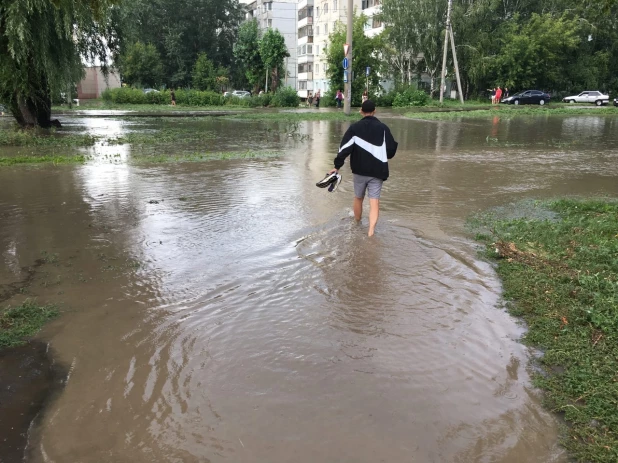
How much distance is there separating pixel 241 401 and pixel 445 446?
130cm

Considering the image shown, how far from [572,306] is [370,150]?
322cm

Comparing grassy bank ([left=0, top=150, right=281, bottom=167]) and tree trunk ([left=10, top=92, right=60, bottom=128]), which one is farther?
tree trunk ([left=10, top=92, right=60, bottom=128])

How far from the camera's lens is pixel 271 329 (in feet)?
14.9

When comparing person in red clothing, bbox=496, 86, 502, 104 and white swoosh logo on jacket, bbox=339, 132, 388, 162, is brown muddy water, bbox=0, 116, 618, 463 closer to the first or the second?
white swoosh logo on jacket, bbox=339, 132, 388, 162

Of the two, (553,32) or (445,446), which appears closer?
(445,446)

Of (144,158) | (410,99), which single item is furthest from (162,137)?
(410,99)

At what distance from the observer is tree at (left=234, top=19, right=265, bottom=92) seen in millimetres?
61125

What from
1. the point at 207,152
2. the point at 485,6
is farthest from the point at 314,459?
the point at 485,6

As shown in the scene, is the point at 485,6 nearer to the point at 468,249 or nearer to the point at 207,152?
the point at 207,152

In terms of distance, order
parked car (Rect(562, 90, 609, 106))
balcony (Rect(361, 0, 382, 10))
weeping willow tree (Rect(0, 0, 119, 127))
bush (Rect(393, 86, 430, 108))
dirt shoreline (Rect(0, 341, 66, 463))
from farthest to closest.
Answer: balcony (Rect(361, 0, 382, 10)), parked car (Rect(562, 90, 609, 106)), bush (Rect(393, 86, 430, 108)), weeping willow tree (Rect(0, 0, 119, 127)), dirt shoreline (Rect(0, 341, 66, 463))

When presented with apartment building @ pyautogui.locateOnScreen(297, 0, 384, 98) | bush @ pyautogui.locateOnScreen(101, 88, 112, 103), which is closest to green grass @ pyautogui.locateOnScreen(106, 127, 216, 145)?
bush @ pyautogui.locateOnScreen(101, 88, 112, 103)

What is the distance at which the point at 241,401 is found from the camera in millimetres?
3549

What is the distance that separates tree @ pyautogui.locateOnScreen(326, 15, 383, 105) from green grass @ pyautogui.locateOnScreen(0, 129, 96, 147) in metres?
29.4

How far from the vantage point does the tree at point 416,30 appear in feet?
157
